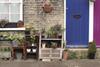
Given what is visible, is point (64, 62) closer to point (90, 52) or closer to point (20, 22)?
point (90, 52)

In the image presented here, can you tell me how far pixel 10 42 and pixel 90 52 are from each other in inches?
105

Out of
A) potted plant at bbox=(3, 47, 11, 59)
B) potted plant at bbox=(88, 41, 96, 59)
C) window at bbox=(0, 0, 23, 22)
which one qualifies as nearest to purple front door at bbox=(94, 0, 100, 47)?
potted plant at bbox=(88, 41, 96, 59)

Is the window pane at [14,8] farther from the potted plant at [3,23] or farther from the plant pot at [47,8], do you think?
the plant pot at [47,8]

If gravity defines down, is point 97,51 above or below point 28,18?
below

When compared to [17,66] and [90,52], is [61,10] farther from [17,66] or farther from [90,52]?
[17,66]

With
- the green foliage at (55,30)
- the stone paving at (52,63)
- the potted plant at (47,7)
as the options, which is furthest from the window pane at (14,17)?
the stone paving at (52,63)

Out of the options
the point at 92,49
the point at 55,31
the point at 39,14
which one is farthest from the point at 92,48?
the point at 39,14

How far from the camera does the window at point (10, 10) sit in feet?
45.5

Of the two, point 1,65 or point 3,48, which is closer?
point 1,65

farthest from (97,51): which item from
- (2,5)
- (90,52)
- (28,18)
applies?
(2,5)

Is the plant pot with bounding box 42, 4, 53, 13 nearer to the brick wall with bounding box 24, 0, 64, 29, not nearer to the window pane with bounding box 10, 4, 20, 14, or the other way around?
the brick wall with bounding box 24, 0, 64, 29

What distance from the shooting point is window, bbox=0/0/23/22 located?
546 inches

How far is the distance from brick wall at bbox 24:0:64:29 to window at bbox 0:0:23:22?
10.8 inches

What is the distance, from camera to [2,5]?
1388 cm
